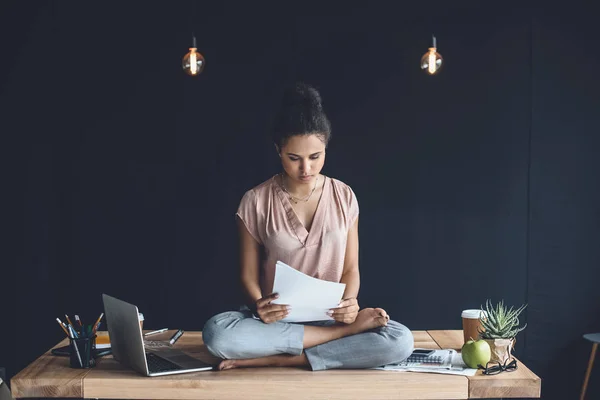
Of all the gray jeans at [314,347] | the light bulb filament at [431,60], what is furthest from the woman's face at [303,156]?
the light bulb filament at [431,60]

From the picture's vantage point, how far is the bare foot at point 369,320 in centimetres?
273

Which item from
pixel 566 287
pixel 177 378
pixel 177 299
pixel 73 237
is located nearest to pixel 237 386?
pixel 177 378

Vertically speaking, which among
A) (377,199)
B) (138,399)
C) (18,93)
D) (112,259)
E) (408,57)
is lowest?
(138,399)

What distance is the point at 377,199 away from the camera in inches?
178

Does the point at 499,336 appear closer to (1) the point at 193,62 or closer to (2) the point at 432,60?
A: (2) the point at 432,60

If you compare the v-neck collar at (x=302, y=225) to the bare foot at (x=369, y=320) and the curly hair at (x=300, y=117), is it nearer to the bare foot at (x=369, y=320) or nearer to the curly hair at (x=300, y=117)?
the curly hair at (x=300, y=117)

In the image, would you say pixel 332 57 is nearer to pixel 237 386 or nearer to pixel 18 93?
pixel 18 93

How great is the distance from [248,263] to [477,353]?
1.04 meters

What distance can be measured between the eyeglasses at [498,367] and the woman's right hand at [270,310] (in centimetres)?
76

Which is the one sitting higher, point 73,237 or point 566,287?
point 73,237

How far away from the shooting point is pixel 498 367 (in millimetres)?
2541

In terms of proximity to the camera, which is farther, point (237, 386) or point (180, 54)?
point (180, 54)

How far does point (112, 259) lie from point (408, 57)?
234 centimetres

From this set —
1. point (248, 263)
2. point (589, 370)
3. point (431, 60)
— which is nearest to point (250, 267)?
point (248, 263)
